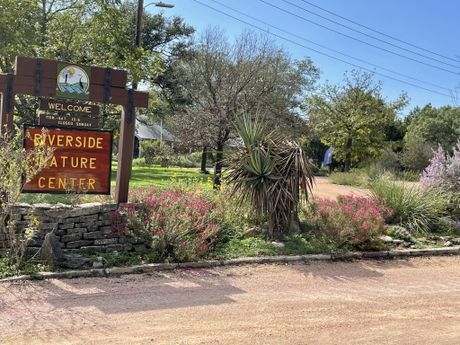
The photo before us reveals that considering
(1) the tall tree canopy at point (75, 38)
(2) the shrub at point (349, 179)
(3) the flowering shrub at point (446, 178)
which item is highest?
(1) the tall tree canopy at point (75, 38)

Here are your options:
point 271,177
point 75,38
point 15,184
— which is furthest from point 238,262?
point 75,38

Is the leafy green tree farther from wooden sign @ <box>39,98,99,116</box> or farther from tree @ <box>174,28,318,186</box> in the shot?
wooden sign @ <box>39,98,99,116</box>

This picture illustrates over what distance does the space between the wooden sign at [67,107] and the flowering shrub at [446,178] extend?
342 inches

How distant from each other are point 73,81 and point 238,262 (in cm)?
401

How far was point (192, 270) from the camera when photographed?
24.7ft

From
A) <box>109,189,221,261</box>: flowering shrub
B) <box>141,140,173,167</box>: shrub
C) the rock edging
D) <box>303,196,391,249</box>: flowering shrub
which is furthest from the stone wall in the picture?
<box>141,140,173,167</box>: shrub

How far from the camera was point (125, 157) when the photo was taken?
336 inches

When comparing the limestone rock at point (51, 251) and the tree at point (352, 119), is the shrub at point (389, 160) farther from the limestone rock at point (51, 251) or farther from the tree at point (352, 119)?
the limestone rock at point (51, 251)

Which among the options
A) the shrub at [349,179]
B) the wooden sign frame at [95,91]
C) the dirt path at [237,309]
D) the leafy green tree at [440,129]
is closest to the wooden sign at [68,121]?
the wooden sign frame at [95,91]

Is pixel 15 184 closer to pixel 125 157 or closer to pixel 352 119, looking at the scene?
pixel 125 157

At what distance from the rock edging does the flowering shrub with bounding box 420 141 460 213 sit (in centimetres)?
254

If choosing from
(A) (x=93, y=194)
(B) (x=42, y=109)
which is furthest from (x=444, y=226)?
(B) (x=42, y=109)

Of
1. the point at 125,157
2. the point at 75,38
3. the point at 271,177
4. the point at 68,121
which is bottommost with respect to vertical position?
the point at 271,177

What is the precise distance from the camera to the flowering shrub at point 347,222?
933 centimetres
